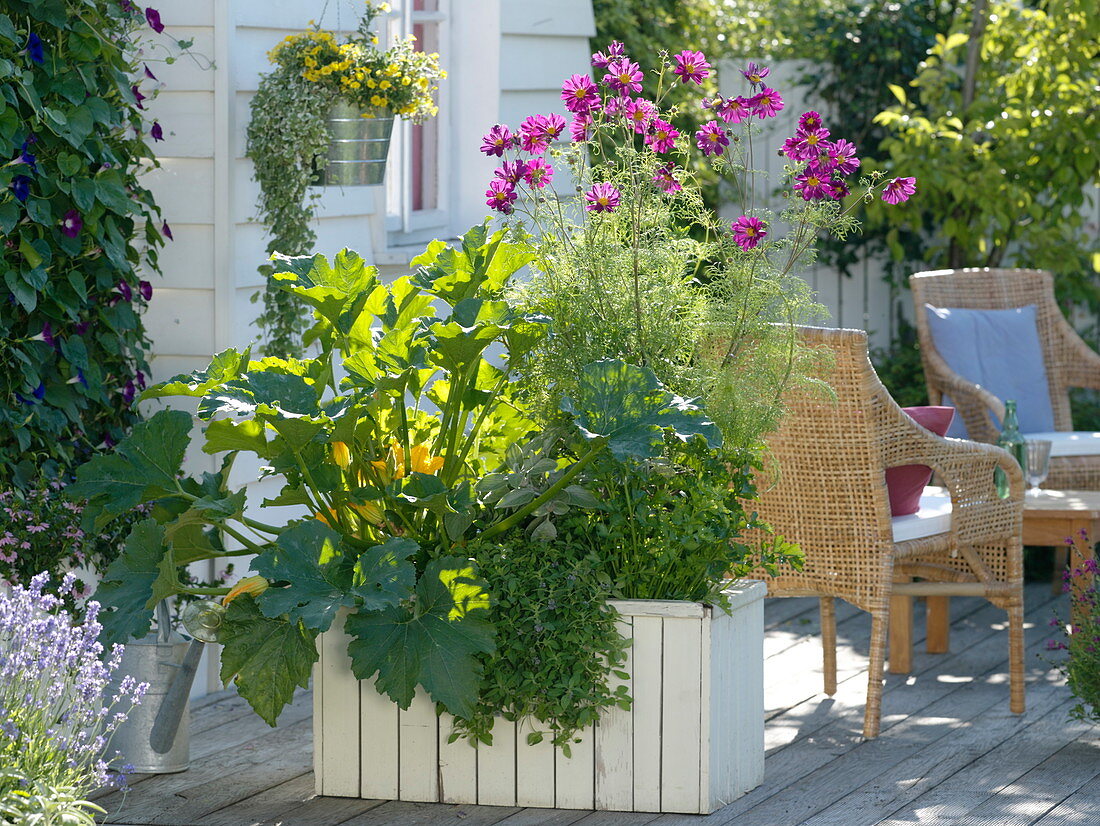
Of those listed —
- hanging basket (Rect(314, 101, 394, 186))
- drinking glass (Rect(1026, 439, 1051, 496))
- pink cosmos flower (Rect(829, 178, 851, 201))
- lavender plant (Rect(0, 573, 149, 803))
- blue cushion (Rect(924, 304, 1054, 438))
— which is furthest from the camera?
blue cushion (Rect(924, 304, 1054, 438))

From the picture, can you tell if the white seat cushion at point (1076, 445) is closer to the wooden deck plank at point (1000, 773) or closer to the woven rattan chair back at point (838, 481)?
the wooden deck plank at point (1000, 773)

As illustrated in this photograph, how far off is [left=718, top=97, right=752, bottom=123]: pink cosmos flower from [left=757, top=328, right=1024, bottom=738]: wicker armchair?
58 cm

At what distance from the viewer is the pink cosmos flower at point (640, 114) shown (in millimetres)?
3146

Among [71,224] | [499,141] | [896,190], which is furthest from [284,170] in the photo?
[896,190]

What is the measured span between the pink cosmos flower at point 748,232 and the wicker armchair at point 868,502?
0.40 metres

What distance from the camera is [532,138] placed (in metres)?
3.13

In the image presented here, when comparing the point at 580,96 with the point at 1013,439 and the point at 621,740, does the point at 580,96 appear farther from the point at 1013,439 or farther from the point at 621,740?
the point at 1013,439

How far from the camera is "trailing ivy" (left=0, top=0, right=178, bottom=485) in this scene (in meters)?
3.20

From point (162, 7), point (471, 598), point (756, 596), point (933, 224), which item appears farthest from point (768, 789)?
point (933, 224)

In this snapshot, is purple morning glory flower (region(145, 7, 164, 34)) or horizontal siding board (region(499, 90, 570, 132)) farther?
horizontal siding board (region(499, 90, 570, 132))

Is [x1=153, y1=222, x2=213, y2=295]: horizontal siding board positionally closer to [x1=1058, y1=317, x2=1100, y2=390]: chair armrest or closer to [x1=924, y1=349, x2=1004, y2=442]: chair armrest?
[x1=924, y1=349, x2=1004, y2=442]: chair armrest

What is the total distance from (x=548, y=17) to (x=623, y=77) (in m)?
2.18

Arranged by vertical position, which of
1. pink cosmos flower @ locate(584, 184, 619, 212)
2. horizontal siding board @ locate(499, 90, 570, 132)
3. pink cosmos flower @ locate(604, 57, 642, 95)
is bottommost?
pink cosmos flower @ locate(584, 184, 619, 212)

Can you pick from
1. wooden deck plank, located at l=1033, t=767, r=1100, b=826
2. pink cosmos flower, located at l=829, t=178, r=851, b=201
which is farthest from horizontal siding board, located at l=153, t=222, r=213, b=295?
wooden deck plank, located at l=1033, t=767, r=1100, b=826
